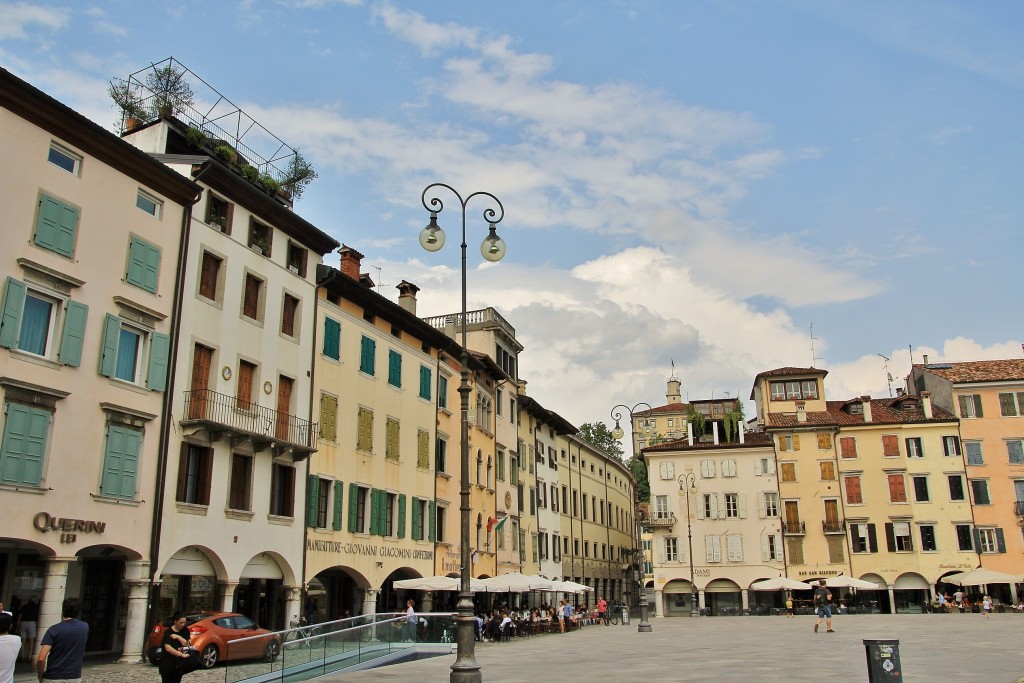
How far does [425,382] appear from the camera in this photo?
131ft

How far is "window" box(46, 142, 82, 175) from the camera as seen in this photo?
73.0 ft

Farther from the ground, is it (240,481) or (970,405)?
(970,405)

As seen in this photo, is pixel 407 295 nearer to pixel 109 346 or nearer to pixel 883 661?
pixel 109 346

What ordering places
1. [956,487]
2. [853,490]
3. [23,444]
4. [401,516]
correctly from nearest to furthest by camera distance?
[23,444]
[401,516]
[956,487]
[853,490]

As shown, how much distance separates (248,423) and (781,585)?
41.9m

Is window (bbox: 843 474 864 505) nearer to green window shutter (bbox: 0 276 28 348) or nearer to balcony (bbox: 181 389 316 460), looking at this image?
balcony (bbox: 181 389 316 460)

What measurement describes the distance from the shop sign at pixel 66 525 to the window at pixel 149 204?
29.5 ft

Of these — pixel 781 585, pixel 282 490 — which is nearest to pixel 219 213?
pixel 282 490

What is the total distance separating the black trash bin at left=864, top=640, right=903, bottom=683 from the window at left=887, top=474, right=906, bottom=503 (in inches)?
2045

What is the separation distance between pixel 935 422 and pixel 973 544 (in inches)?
338

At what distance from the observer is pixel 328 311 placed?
32781 millimetres

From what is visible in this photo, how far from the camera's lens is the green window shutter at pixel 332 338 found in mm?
32375

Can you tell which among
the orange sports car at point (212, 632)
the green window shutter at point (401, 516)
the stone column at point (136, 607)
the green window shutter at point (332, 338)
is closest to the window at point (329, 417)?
the green window shutter at point (332, 338)

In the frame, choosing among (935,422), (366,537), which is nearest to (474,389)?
(366,537)
